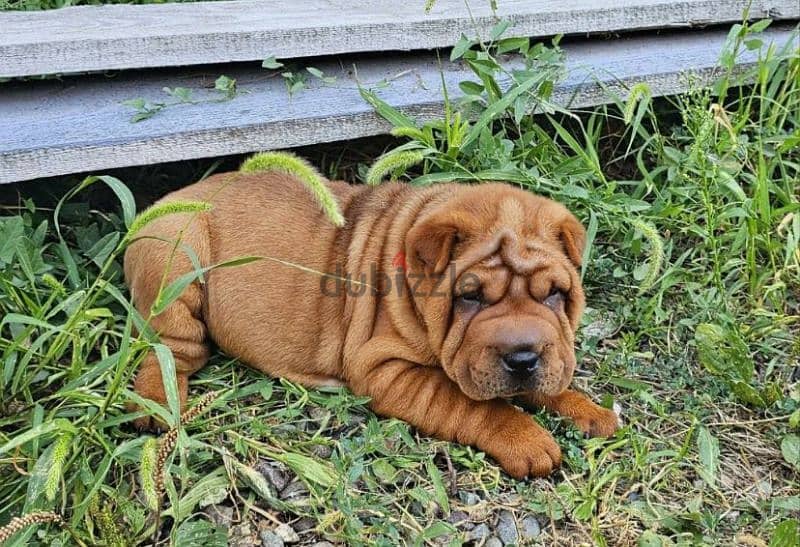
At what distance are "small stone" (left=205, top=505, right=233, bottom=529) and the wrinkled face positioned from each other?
103 centimetres

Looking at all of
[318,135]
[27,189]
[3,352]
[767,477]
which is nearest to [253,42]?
[318,135]

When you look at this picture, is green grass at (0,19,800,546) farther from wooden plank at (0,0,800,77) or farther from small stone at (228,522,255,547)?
wooden plank at (0,0,800,77)

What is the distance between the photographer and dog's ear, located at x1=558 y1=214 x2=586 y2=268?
3.62m

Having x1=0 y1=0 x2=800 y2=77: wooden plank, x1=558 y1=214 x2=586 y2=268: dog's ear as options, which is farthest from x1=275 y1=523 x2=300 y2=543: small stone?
x1=0 y1=0 x2=800 y2=77: wooden plank

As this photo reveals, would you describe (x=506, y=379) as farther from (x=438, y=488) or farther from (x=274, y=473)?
(x=274, y=473)

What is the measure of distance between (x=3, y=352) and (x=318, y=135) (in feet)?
6.04

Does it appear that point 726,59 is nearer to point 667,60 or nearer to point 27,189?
point 667,60

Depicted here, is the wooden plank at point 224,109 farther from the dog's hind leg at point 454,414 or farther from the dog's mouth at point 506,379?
the dog's mouth at point 506,379

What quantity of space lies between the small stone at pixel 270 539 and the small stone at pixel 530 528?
0.91 m

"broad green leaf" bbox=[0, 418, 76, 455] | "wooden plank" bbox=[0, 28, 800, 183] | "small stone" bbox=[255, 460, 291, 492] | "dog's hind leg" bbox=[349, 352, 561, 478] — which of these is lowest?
"small stone" bbox=[255, 460, 291, 492]

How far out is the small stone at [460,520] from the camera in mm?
3287

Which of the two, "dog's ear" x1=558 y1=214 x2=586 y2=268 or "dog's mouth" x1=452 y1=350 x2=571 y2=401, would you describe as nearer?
"dog's mouth" x1=452 y1=350 x2=571 y2=401

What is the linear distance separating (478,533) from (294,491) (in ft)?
2.39

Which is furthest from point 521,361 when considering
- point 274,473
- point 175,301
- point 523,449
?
point 175,301
